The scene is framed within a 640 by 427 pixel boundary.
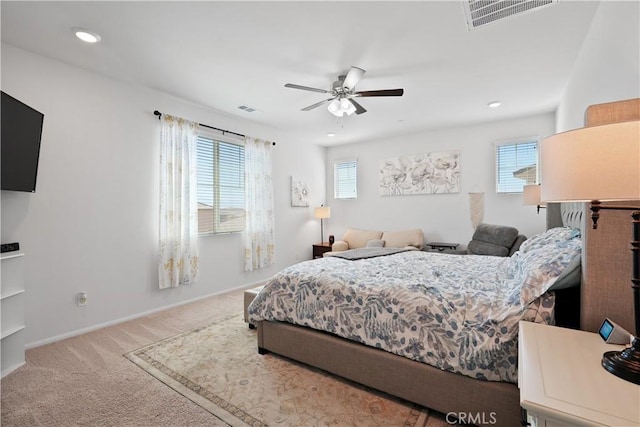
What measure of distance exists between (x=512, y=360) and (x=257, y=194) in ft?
13.2

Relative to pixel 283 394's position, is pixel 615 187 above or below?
above

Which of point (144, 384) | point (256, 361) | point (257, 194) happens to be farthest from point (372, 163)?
point (144, 384)

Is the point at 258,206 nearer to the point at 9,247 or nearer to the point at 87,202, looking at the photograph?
the point at 87,202

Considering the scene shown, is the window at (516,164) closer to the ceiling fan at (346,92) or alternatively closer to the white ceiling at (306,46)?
the white ceiling at (306,46)

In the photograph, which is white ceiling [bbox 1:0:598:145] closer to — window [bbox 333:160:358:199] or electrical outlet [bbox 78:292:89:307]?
electrical outlet [bbox 78:292:89:307]

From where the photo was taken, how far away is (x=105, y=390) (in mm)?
2027

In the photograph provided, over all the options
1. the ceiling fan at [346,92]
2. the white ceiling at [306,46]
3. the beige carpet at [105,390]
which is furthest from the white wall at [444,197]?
the beige carpet at [105,390]

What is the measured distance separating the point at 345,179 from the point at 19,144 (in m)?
5.02

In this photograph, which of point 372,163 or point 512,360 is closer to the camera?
point 512,360

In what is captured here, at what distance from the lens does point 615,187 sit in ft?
2.74

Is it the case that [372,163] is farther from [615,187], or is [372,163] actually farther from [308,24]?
[615,187]

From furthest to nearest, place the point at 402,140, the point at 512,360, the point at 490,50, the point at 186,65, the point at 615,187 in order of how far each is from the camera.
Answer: the point at 402,140, the point at 186,65, the point at 490,50, the point at 512,360, the point at 615,187

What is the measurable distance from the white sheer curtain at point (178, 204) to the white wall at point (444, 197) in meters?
3.29

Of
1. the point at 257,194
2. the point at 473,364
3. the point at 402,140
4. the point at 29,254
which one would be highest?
the point at 402,140
